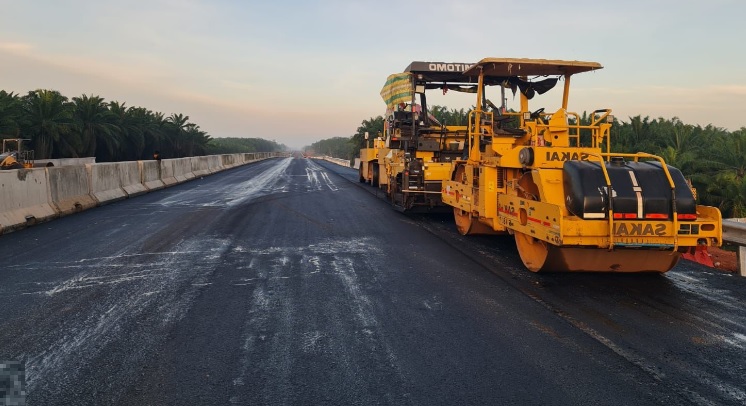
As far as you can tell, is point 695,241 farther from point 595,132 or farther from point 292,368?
point 292,368

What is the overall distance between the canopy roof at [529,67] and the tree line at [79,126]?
2753cm

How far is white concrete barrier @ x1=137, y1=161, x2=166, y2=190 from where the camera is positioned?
20300 mm

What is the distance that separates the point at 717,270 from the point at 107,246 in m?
9.83

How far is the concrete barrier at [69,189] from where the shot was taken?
511 inches

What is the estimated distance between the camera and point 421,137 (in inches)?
559

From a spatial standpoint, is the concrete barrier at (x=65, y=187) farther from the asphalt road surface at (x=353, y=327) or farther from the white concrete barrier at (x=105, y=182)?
the asphalt road surface at (x=353, y=327)

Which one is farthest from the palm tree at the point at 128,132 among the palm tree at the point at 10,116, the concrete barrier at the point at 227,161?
the palm tree at the point at 10,116

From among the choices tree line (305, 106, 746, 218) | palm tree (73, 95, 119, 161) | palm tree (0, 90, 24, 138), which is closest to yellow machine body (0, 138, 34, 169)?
palm tree (0, 90, 24, 138)

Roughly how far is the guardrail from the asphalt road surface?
17.4 inches

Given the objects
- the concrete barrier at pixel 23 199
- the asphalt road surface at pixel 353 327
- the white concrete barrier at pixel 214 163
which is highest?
the white concrete barrier at pixel 214 163

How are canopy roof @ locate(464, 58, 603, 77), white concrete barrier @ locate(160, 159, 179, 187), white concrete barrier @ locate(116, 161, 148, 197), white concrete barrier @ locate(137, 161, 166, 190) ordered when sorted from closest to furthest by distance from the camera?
1. canopy roof @ locate(464, 58, 603, 77)
2. white concrete barrier @ locate(116, 161, 148, 197)
3. white concrete barrier @ locate(137, 161, 166, 190)
4. white concrete barrier @ locate(160, 159, 179, 187)

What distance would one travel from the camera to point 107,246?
29.8 feet

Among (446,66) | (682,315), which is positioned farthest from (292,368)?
(446,66)

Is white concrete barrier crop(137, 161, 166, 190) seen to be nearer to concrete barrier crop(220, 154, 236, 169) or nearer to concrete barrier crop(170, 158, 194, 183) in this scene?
concrete barrier crop(170, 158, 194, 183)
